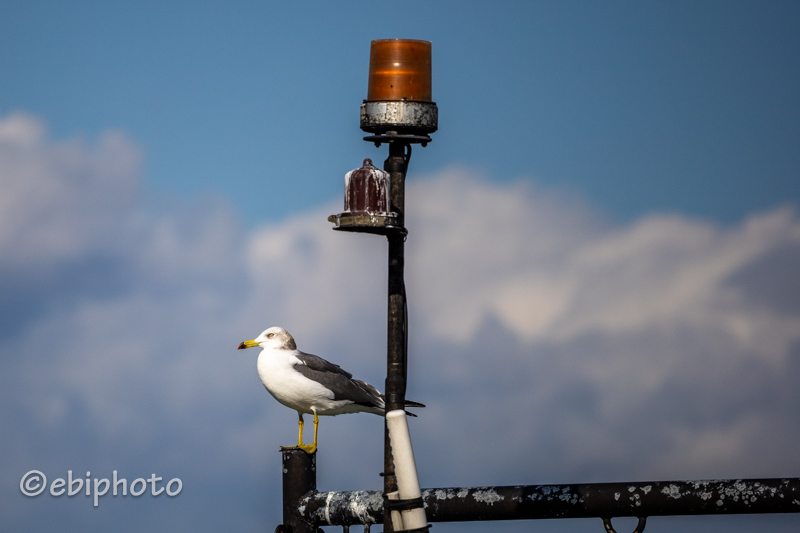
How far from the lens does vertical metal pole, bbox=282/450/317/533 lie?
5.50 m

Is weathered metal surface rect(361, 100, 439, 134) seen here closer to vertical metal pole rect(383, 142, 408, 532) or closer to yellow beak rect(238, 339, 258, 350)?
vertical metal pole rect(383, 142, 408, 532)

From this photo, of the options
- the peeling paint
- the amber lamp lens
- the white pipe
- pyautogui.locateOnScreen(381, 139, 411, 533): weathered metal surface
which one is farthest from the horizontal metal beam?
the amber lamp lens

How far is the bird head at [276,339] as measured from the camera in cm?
823

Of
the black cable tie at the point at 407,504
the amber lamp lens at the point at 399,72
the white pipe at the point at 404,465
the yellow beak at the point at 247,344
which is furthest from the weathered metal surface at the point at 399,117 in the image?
the yellow beak at the point at 247,344

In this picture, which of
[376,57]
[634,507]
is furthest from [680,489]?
[376,57]

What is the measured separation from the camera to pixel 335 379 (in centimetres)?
798

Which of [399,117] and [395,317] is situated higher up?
[399,117]

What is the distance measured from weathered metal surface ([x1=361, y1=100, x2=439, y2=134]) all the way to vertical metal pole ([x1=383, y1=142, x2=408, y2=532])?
12 centimetres

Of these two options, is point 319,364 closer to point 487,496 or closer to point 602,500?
point 487,496

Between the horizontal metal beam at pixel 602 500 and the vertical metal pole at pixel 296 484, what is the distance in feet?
1.28

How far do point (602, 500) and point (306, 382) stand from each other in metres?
3.50

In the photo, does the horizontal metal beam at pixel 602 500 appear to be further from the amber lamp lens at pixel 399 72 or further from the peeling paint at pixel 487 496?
the amber lamp lens at pixel 399 72

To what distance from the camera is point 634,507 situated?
479cm

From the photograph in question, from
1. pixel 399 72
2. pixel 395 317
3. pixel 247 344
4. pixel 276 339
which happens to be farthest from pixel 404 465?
pixel 247 344
